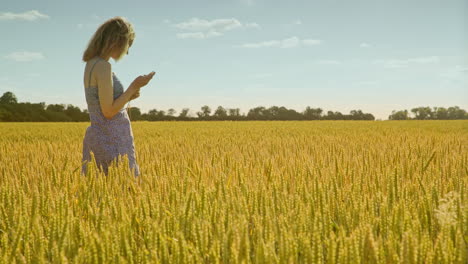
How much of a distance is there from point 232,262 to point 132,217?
0.59 m

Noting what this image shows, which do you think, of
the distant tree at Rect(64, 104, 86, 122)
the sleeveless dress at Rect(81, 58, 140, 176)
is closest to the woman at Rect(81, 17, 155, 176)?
the sleeveless dress at Rect(81, 58, 140, 176)

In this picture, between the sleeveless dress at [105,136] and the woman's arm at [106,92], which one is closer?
the woman's arm at [106,92]

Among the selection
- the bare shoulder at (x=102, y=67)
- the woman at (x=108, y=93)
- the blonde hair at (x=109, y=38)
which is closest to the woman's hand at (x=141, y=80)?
the woman at (x=108, y=93)

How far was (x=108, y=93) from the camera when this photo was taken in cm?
272

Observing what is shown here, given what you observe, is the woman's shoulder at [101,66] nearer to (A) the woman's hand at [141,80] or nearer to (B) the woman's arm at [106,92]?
(B) the woman's arm at [106,92]

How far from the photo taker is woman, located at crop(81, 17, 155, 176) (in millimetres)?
2725

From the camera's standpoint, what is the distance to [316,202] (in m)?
1.52

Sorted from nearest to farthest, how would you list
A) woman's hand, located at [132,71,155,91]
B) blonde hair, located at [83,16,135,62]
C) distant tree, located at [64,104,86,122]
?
1. woman's hand, located at [132,71,155,91]
2. blonde hair, located at [83,16,135,62]
3. distant tree, located at [64,104,86,122]

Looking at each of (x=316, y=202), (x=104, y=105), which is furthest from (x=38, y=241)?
(x=104, y=105)

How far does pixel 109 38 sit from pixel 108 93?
427 millimetres

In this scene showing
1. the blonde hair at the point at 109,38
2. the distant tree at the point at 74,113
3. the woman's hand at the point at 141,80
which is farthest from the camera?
the distant tree at the point at 74,113

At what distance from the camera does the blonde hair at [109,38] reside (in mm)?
2781

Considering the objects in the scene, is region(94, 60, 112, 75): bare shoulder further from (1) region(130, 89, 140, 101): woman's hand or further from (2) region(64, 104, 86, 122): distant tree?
(2) region(64, 104, 86, 122): distant tree

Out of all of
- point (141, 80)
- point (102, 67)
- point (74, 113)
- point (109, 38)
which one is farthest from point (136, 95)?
point (74, 113)
